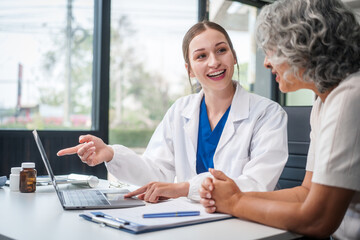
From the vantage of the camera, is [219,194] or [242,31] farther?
[242,31]

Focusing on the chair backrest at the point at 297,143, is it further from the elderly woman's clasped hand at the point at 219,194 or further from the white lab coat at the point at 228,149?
the elderly woman's clasped hand at the point at 219,194

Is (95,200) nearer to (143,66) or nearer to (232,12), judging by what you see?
(232,12)

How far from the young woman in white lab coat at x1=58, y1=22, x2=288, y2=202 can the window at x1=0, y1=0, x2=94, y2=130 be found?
120 centimetres

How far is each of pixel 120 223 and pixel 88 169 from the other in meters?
1.93

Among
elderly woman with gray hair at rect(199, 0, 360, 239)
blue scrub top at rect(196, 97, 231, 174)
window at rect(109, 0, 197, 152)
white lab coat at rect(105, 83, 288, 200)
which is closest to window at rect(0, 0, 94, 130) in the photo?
white lab coat at rect(105, 83, 288, 200)

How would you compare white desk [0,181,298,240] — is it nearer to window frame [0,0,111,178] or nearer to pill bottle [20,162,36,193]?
pill bottle [20,162,36,193]

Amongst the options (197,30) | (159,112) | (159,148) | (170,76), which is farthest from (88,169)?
(159,112)

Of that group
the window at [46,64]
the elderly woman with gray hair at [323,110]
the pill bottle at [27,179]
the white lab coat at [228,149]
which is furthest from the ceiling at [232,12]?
the elderly woman with gray hair at [323,110]

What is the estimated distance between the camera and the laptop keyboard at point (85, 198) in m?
1.22

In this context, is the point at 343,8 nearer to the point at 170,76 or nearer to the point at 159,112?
the point at 170,76

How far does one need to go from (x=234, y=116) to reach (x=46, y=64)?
170 centimetres

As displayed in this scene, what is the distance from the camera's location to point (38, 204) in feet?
4.22

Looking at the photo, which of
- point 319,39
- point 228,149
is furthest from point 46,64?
point 319,39

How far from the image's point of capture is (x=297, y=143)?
190 centimetres
